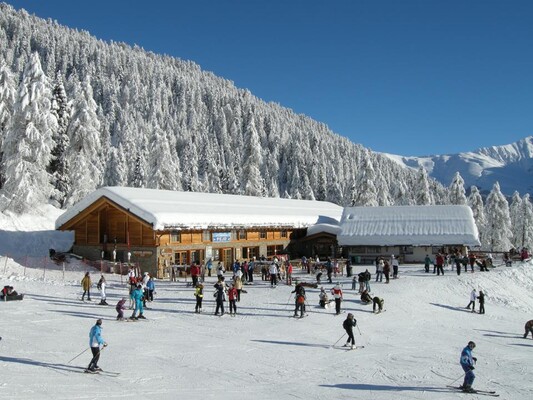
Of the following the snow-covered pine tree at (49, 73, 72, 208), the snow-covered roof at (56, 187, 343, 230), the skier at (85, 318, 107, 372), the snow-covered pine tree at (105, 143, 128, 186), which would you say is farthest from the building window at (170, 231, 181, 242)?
the snow-covered pine tree at (105, 143, 128, 186)

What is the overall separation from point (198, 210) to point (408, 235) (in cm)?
1790

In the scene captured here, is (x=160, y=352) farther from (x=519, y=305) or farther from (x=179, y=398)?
(x=519, y=305)

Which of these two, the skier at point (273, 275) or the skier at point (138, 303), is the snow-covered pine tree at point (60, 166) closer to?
the skier at point (273, 275)

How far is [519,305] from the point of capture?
30141mm

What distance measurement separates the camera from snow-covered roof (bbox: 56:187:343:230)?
108 feet

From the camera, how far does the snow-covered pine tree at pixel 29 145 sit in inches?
1625

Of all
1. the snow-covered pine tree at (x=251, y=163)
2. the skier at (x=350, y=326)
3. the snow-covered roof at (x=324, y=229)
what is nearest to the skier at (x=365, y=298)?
the skier at (x=350, y=326)

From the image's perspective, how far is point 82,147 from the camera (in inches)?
1930

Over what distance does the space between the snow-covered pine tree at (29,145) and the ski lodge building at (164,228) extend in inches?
304

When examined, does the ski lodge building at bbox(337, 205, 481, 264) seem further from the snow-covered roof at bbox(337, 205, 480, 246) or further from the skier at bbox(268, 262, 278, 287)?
the skier at bbox(268, 262, 278, 287)

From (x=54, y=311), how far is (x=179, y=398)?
1140cm

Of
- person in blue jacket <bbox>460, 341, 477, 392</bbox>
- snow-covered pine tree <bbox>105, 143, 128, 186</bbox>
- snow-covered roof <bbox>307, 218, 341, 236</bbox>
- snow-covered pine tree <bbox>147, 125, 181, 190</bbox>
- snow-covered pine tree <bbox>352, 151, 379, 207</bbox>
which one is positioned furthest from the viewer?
snow-covered pine tree <bbox>105, 143, 128, 186</bbox>

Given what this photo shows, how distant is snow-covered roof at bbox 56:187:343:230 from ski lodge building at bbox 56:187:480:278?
7cm

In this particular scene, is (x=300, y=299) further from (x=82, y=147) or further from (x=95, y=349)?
(x=82, y=147)
